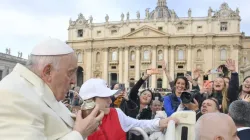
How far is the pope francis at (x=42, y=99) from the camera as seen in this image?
57.2 inches

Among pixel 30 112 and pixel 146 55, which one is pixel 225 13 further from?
pixel 30 112

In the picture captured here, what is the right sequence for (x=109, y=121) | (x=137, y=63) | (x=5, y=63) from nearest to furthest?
(x=109, y=121)
(x=5, y=63)
(x=137, y=63)

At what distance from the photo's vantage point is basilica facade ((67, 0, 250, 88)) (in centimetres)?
4903

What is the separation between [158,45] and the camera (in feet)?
167

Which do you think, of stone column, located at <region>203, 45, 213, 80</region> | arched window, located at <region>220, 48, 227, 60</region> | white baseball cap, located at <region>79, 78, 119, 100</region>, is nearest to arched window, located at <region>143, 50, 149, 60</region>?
stone column, located at <region>203, 45, 213, 80</region>

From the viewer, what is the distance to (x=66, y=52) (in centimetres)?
182

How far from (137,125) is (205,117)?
3.12 ft

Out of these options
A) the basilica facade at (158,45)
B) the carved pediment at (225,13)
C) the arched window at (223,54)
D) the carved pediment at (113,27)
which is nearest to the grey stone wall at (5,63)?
the basilica facade at (158,45)

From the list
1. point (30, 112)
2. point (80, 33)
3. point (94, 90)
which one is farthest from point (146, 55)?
point (30, 112)

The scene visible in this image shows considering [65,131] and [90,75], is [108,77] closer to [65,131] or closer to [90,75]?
[90,75]

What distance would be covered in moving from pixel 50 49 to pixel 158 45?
49548 millimetres

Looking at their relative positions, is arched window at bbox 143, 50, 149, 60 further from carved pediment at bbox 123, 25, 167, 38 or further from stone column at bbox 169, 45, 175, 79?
stone column at bbox 169, 45, 175, 79

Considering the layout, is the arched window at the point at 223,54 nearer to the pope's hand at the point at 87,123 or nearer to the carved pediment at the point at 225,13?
the carved pediment at the point at 225,13

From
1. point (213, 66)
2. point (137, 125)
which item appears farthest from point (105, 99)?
point (213, 66)
